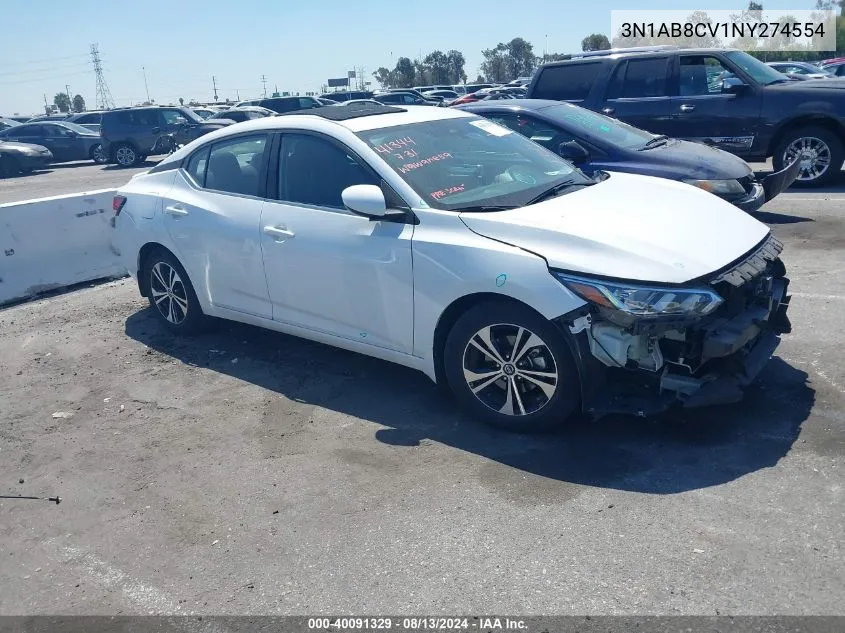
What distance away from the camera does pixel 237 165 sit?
18.6ft

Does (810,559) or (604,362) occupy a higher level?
(604,362)

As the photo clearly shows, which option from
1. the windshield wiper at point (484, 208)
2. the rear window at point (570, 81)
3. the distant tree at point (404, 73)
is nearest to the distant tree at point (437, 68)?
the distant tree at point (404, 73)

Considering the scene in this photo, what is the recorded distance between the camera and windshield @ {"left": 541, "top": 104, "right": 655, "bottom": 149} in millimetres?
7855

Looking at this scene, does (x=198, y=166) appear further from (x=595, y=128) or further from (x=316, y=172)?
(x=595, y=128)

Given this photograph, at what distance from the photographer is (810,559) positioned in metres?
3.08

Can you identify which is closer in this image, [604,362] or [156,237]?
[604,362]

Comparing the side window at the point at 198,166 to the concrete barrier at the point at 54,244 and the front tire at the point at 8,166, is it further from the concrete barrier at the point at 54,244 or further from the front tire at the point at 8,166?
the front tire at the point at 8,166

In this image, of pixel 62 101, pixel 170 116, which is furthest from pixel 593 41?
pixel 62 101

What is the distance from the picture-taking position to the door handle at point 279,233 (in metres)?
5.09

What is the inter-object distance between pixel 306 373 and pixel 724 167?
484 cm

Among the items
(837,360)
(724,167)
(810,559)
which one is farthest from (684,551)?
(724,167)

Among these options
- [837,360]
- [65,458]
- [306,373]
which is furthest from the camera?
[306,373]

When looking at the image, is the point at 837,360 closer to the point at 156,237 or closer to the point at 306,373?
the point at 306,373

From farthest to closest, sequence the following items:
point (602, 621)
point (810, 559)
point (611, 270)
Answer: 1. point (611, 270)
2. point (810, 559)
3. point (602, 621)
